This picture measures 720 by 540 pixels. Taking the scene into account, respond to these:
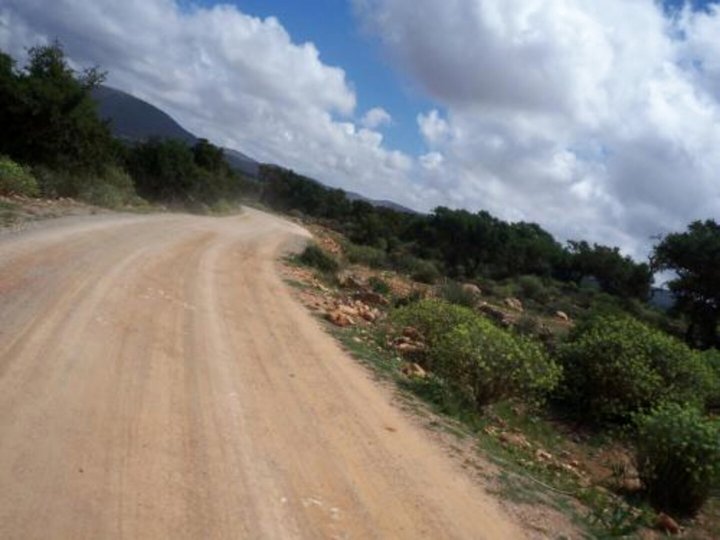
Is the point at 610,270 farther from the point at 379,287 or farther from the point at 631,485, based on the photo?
the point at 631,485

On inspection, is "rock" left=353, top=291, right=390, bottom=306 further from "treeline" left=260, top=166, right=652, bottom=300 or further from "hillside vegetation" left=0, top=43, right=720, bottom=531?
"treeline" left=260, top=166, right=652, bottom=300

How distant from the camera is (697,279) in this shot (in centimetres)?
3316

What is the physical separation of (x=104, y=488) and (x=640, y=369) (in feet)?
32.6

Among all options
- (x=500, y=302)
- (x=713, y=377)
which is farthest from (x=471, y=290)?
(x=713, y=377)

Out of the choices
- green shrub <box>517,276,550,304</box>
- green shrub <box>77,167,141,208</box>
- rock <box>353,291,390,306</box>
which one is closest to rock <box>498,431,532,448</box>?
rock <box>353,291,390,306</box>

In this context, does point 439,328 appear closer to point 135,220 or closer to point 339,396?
point 339,396

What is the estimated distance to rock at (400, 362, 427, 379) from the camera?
33.7ft

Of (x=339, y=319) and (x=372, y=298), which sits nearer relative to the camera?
(x=339, y=319)

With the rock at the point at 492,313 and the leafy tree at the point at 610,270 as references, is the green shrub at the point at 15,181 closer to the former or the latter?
the rock at the point at 492,313

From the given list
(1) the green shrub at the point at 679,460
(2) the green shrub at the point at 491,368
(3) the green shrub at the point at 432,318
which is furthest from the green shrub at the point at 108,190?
(1) the green shrub at the point at 679,460

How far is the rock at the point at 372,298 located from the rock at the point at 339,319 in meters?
3.82

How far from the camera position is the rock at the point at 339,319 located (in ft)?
Result: 41.8

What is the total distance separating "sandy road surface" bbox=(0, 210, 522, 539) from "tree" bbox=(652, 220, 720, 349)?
27.0 m

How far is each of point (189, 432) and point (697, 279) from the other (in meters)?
32.8
